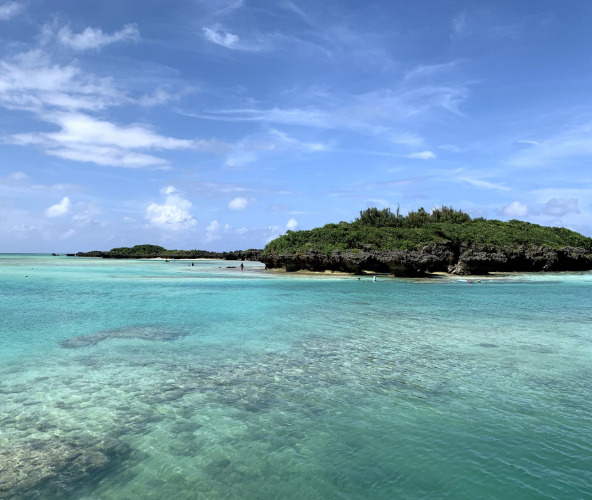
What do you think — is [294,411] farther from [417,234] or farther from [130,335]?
[417,234]

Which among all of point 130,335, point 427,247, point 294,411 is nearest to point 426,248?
point 427,247

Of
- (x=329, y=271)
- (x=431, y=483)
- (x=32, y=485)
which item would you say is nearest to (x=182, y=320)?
(x=32, y=485)

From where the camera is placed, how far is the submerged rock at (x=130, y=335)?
47.4 feet

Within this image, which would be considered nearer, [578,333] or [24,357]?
[24,357]

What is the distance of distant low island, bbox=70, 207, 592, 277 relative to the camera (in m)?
54.1

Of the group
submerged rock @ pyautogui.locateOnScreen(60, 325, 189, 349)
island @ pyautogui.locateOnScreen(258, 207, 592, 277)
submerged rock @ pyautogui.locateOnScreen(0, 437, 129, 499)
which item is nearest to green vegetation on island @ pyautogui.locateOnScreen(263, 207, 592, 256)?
island @ pyautogui.locateOnScreen(258, 207, 592, 277)

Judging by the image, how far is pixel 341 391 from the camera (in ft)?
31.4

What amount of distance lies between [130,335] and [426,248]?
1746 inches

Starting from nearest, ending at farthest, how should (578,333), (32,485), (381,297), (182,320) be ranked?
(32,485) < (578,333) < (182,320) < (381,297)

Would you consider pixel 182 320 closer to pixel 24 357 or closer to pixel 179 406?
pixel 24 357

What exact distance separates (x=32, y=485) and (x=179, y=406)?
3228mm

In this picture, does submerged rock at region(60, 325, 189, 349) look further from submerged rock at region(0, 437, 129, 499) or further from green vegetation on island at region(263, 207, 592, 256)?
green vegetation on island at region(263, 207, 592, 256)

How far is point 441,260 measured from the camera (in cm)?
5297

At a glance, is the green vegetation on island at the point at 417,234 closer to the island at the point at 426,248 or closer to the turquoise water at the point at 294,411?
the island at the point at 426,248
